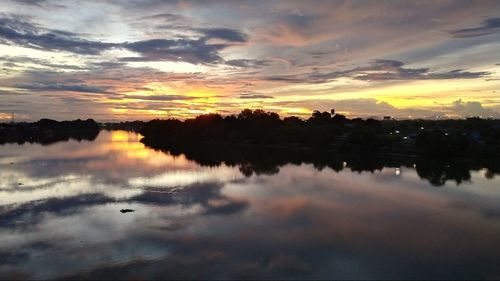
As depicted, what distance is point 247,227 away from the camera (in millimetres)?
18328

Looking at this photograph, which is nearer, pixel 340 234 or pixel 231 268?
pixel 231 268

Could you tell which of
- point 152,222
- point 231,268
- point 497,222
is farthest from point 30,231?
point 497,222

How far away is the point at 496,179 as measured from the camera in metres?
33.3

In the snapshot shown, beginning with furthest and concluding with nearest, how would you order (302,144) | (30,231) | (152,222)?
(302,144)
(152,222)
(30,231)

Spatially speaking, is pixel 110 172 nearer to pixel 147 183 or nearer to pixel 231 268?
pixel 147 183

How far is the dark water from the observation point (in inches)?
526

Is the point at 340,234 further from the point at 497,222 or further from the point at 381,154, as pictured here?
the point at 381,154

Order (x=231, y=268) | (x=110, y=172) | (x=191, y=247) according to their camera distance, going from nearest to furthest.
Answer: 1. (x=231, y=268)
2. (x=191, y=247)
3. (x=110, y=172)

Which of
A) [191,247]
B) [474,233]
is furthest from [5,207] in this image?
[474,233]

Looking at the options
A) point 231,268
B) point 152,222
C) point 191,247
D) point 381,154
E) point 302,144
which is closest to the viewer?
point 231,268

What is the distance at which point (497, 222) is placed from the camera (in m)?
19.3

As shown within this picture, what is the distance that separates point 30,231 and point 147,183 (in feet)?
44.6

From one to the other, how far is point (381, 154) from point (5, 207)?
141 ft

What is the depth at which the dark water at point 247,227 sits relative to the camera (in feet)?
43.9
